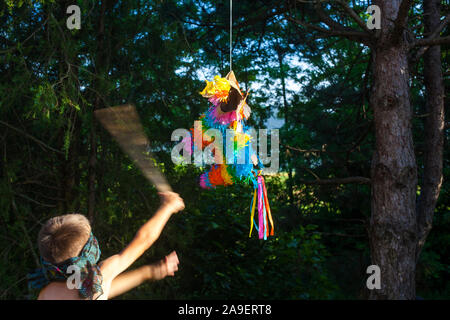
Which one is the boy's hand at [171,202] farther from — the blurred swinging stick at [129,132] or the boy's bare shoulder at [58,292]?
the blurred swinging stick at [129,132]

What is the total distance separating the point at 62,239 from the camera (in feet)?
4.33

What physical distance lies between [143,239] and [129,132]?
2.09m

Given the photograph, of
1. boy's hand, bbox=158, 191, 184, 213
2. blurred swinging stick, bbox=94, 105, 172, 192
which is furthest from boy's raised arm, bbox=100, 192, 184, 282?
blurred swinging stick, bbox=94, 105, 172, 192

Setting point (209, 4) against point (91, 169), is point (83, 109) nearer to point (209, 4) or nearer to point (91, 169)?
point (91, 169)

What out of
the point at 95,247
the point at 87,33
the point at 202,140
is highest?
the point at 87,33

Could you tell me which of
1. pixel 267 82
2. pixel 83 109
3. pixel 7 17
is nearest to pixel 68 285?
pixel 83 109

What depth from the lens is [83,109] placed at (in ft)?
11.0

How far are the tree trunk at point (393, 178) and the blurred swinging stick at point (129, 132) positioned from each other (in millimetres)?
1618

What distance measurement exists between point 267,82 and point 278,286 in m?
5.88

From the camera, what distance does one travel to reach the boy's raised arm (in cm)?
142

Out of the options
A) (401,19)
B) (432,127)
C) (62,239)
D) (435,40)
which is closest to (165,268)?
(62,239)

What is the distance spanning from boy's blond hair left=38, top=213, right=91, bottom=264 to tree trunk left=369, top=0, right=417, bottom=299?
7.61 ft

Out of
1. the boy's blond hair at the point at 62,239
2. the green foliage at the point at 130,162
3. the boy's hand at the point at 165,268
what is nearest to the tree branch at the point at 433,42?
the green foliage at the point at 130,162

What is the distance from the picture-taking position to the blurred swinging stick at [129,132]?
3.34 meters
